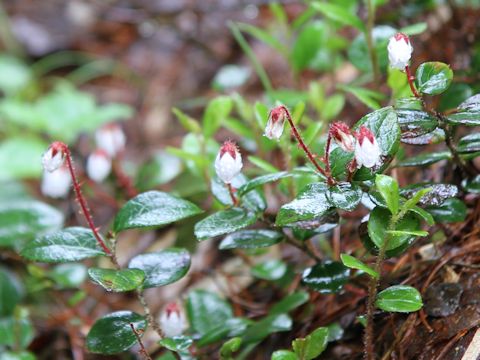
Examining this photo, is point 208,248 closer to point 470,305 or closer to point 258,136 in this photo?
point 258,136

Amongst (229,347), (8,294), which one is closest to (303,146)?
(229,347)

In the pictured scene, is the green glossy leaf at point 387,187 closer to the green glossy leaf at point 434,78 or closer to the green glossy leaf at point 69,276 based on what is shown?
the green glossy leaf at point 434,78

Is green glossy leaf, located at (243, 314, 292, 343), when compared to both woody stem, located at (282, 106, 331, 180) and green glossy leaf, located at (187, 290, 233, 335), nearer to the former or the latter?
green glossy leaf, located at (187, 290, 233, 335)

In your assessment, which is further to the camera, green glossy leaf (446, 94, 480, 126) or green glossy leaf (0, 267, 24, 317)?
green glossy leaf (0, 267, 24, 317)

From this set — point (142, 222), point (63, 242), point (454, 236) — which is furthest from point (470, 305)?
point (63, 242)

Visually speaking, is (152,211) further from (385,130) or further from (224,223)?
(385,130)

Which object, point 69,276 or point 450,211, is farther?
point 69,276

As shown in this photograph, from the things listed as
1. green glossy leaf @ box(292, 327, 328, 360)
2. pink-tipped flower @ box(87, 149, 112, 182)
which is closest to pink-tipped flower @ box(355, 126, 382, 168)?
green glossy leaf @ box(292, 327, 328, 360)
